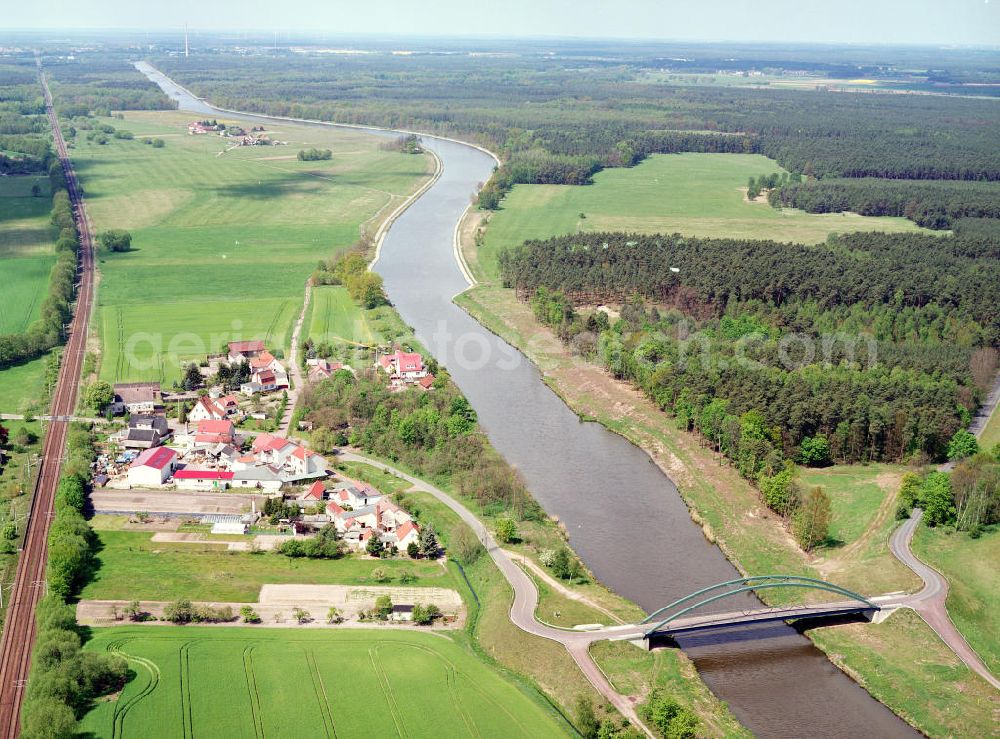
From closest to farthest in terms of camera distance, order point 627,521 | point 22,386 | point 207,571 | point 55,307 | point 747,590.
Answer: point 747,590 → point 207,571 → point 627,521 → point 22,386 → point 55,307

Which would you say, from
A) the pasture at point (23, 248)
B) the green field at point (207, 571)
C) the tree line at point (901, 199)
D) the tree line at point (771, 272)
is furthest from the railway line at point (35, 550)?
the tree line at point (901, 199)

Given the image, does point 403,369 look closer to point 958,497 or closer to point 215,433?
point 215,433

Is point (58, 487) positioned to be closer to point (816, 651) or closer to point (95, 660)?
point (95, 660)

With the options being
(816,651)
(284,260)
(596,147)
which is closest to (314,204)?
(284,260)

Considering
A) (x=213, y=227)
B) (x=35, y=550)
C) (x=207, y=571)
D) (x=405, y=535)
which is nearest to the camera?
(x=207, y=571)

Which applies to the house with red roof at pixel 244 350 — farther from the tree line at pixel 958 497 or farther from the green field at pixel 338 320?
the tree line at pixel 958 497

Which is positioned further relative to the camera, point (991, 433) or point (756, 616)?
point (991, 433)

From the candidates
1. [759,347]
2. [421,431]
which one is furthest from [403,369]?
[759,347]
